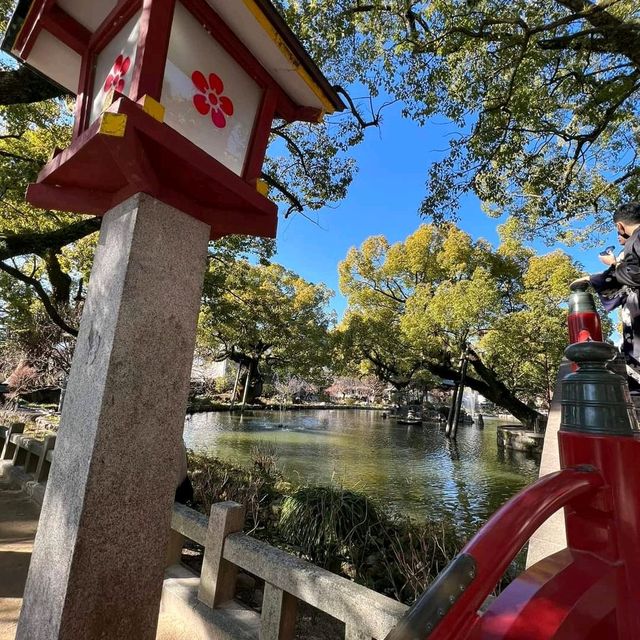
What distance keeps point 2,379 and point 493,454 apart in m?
17.2

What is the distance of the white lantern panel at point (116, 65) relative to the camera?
1737 millimetres

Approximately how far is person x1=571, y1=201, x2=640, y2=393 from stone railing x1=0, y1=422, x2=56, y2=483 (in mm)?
5004

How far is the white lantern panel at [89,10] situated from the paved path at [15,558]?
11.2 ft

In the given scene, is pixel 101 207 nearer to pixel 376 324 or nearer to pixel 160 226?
pixel 160 226

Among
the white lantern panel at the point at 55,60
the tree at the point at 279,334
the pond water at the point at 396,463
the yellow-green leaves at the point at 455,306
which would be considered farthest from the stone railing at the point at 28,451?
the tree at the point at 279,334

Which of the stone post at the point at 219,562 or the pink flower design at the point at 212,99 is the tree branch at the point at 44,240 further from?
the stone post at the point at 219,562

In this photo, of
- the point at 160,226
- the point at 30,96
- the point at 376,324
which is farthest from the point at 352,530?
the point at 376,324

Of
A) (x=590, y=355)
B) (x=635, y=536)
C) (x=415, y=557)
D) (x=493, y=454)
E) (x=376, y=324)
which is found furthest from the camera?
(x=376, y=324)

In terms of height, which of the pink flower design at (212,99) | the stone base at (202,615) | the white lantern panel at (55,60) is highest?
the white lantern panel at (55,60)

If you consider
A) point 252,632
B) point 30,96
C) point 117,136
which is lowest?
point 252,632

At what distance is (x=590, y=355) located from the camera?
85 cm

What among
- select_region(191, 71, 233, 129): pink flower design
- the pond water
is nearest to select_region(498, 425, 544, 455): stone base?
the pond water

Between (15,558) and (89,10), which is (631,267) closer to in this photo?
(89,10)

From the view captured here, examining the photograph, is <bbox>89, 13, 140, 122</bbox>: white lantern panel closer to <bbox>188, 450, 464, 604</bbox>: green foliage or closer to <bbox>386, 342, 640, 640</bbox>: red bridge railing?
<bbox>386, 342, 640, 640</bbox>: red bridge railing
